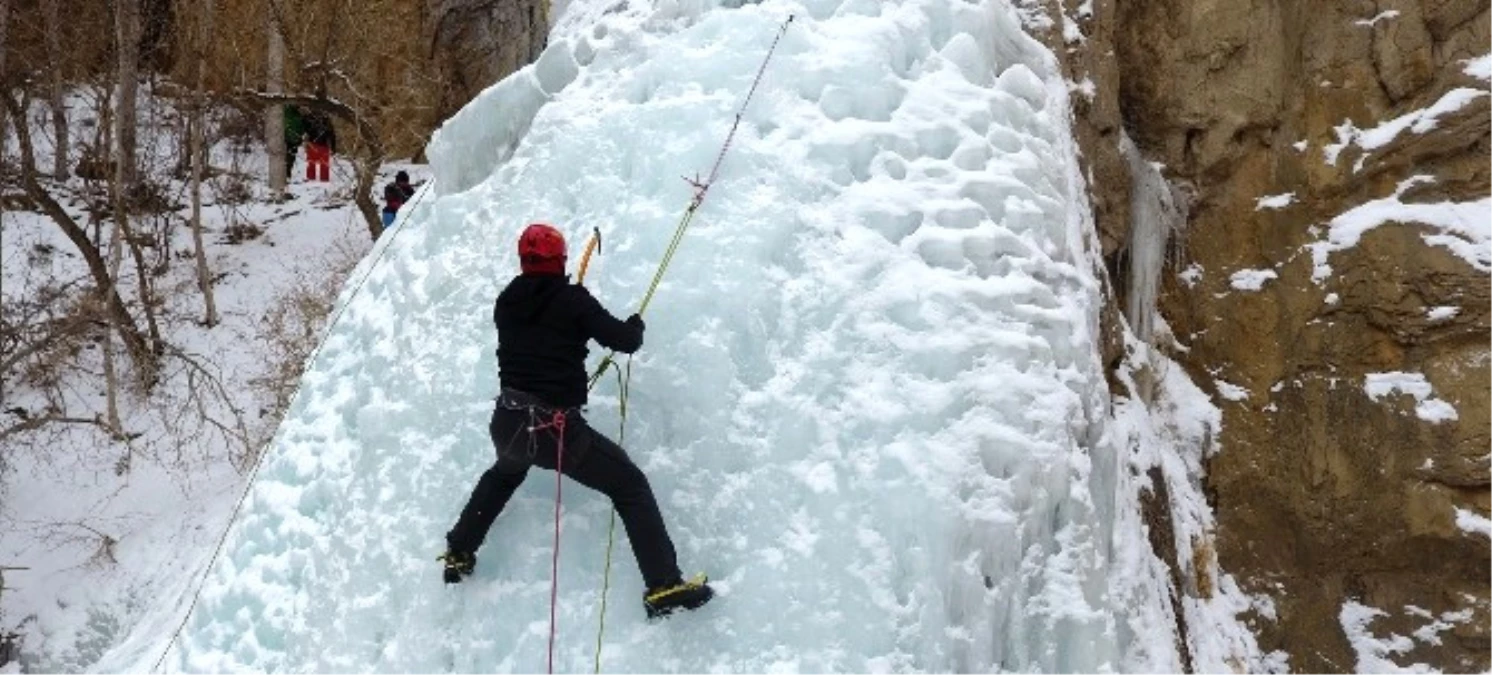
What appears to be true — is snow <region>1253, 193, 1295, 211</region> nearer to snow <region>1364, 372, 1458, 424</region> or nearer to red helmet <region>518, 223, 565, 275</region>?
snow <region>1364, 372, 1458, 424</region>

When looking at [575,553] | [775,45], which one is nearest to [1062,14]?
[775,45]

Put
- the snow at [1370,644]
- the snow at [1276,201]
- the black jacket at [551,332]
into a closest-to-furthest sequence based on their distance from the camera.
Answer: the black jacket at [551,332]
the snow at [1370,644]
the snow at [1276,201]

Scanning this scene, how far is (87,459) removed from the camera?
12414 mm

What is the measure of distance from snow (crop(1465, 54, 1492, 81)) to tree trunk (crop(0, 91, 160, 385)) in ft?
41.0

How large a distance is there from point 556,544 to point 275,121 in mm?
14560

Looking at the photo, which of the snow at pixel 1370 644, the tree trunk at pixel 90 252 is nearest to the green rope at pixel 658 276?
the snow at pixel 1370 644

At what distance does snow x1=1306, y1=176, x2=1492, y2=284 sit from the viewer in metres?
6.84

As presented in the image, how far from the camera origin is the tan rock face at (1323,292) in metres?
6.82

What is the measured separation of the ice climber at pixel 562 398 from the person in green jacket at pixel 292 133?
14950mm

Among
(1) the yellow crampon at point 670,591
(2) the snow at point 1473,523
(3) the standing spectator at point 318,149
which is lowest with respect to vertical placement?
(3) the standing spectator at point 318,149

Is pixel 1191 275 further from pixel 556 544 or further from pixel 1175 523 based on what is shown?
pixel 556 544

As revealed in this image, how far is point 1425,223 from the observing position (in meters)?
7.00

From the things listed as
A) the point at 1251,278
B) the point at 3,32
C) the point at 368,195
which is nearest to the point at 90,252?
the point at 3,32

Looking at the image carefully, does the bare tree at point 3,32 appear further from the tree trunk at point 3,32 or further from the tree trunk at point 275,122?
the tree trunk at point 275,122
